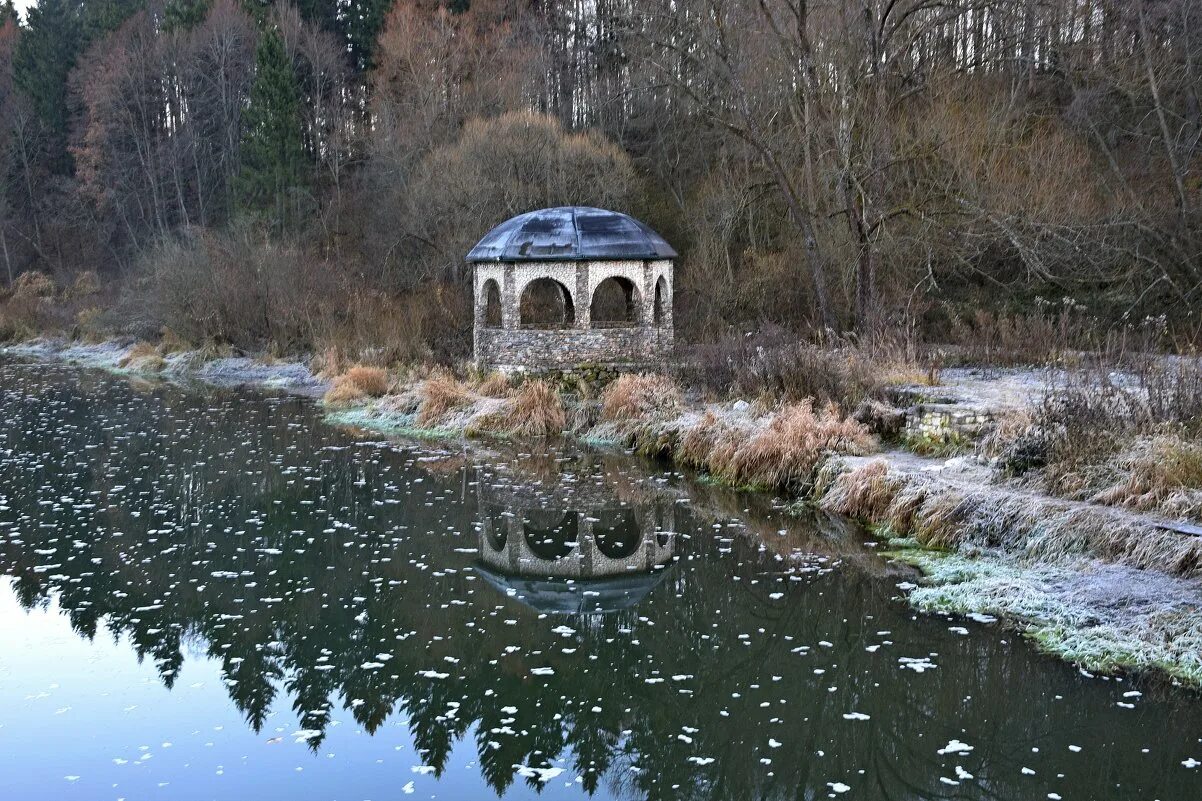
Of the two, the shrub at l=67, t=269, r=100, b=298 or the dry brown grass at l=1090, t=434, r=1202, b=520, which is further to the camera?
the shrub at l=67, t=269, r=100, b=298

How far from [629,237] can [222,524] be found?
9865 mm

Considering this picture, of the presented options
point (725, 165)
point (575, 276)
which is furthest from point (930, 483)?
point (725, 165)

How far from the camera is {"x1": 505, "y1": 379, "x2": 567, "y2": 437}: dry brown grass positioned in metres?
17.8

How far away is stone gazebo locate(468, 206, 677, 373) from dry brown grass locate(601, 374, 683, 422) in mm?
1602

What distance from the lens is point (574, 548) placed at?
1162 centimetres

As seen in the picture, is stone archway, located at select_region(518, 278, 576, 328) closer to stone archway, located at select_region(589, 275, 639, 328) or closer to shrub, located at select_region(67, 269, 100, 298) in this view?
stone archway, located at select_region(589, 275, 639, 328)

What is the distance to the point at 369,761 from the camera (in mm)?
6824

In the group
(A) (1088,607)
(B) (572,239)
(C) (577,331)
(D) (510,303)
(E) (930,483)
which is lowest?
(A) (1088,607)

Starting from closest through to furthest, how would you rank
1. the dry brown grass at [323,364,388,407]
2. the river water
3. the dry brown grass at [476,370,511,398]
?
1. the river water
2. the dry brown grass at [476,370,511,398]
3. the dry brown grass at [323,364,388,407]

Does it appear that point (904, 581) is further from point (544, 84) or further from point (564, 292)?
point (544, 84)

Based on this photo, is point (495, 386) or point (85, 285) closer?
point (495, 386)

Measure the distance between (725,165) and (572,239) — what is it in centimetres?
961

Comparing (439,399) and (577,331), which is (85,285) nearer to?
(439,399)

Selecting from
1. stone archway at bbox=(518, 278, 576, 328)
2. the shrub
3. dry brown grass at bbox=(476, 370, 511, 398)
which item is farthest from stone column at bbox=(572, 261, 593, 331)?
the shrub
